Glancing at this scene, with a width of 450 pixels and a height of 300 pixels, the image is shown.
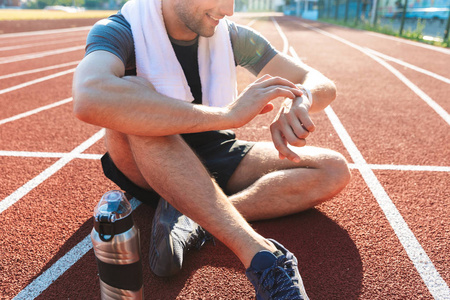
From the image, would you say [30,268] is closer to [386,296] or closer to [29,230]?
[29,230]

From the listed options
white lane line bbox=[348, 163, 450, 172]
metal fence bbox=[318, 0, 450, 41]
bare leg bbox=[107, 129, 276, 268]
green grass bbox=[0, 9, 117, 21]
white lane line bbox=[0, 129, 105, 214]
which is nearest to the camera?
bare leg bbox=[107, 129, 276, 268]

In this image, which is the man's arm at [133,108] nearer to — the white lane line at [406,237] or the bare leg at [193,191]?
the bare leg at [193,191]

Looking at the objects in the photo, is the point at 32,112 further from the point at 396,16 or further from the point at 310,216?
the point at 396,16

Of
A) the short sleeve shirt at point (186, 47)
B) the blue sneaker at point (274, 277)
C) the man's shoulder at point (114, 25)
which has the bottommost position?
the blue sneaker at point (274, 277)

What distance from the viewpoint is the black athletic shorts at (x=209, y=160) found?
2461 mm

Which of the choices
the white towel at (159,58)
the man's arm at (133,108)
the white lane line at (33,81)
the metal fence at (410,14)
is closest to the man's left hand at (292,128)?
the man's arm at (133,108)

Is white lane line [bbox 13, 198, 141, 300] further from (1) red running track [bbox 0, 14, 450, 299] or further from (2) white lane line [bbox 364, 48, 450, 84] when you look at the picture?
(2) white lane line [bbox 364, 48, 450, 84]

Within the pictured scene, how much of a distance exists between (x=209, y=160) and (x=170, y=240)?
706mm

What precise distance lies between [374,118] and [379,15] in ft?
72.3

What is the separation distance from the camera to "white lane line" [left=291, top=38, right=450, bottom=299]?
1969 millimetres

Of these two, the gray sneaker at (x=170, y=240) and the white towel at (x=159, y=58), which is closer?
the gray sneaker at (x=170, y=240)

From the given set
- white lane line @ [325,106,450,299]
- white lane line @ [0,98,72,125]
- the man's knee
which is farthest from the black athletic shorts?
white lane line @ [0,98,72,125]

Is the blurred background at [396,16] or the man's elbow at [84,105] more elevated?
the man's elbow at [84,105]

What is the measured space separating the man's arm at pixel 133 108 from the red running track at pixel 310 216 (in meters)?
0.82
